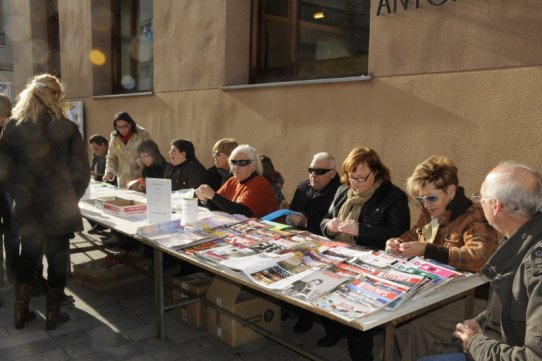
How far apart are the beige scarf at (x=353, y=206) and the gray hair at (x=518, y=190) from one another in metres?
1.30

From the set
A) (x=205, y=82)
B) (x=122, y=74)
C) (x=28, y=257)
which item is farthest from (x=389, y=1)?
A: (x=122, y=74)

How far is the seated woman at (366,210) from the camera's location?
9.37ft

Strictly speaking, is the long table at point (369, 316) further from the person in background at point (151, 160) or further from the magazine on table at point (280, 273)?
the person in background at point (151, 160)

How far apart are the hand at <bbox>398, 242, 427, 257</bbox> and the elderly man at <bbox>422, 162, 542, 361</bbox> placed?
0.56m

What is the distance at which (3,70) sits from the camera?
17.3 meters

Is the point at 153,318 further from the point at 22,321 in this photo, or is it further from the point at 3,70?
the point at 3,70

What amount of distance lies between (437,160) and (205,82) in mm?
4463

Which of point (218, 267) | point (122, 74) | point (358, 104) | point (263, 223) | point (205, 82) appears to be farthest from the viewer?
point (122, 74)

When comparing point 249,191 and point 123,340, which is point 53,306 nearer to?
point 123,340

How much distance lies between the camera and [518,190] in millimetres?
1690

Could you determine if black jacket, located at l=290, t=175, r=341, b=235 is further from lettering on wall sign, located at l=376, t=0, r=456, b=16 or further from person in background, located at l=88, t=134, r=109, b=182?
person in background, located at l=88, t=134, r=109, b=182

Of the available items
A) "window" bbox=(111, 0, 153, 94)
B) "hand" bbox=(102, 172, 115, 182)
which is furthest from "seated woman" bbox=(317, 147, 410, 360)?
"window" bbox=(111, 0, 153, 94)

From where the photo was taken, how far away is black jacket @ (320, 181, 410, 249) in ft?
9.36

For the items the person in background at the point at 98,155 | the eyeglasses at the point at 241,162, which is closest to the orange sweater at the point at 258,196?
the eyeglasses at the point at 241,162
